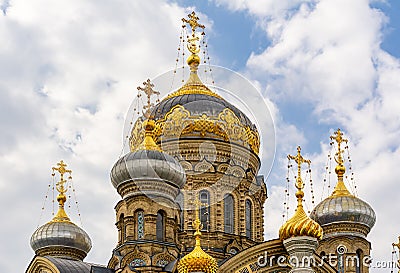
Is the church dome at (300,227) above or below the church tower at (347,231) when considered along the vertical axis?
below

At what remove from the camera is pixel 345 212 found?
85.7 feet

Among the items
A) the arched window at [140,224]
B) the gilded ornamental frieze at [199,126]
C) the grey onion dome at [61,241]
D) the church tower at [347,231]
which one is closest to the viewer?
the arched window at [140,224]

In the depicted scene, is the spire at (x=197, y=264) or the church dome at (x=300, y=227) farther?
the church dome at (x=300, y=227)

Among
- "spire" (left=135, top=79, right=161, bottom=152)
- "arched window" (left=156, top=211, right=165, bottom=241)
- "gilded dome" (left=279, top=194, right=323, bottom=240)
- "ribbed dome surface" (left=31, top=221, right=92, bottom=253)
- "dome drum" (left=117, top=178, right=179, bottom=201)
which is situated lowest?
"gilded dome" (left=279, top=194, right=323, bottom=240)

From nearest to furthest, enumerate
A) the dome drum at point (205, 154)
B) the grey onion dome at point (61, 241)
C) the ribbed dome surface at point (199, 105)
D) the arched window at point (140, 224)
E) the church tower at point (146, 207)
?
the church tower at point (146, 207), the arched window at point (140, 224), the dome drum at point (205, 154), the ribbed dome surface at point (199, 105), the grey onion dome at point (61, 241)

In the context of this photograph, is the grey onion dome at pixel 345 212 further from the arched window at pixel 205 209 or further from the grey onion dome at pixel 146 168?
the grey onion dome at pixel 146 168

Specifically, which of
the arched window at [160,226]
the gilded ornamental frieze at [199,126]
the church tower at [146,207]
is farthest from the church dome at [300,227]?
the gilded ornamental frieze at [199,126]

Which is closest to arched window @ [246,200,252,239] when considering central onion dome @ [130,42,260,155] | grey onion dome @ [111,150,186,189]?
central onion dome @ [130,42,260,155]

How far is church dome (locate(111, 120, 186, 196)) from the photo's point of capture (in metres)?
23.5

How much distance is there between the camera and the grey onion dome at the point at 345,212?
26.1 meters

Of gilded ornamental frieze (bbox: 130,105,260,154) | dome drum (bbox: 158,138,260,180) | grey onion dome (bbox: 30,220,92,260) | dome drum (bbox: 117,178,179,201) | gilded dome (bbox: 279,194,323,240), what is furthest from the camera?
grey onion dome (bbox: 30,220,92,260)

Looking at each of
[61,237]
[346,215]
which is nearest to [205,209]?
[346,215]

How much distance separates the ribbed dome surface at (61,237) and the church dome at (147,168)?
3.83 meters

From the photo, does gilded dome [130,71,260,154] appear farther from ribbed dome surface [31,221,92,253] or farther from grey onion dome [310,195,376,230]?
ribbed dome surface [31,221,92,253]
